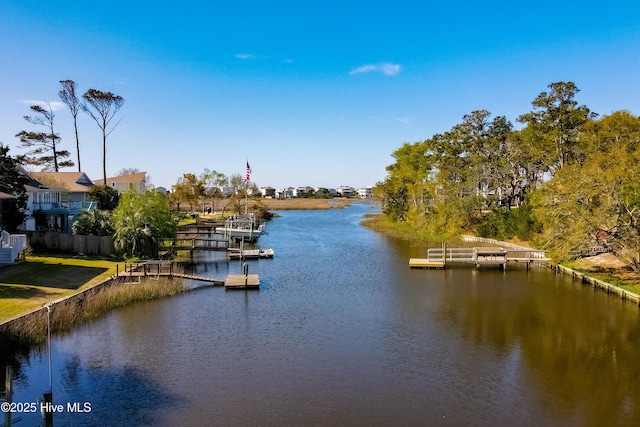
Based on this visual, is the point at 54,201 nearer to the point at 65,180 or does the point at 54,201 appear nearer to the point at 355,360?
the point at 65,180

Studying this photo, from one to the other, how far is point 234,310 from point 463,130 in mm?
55360

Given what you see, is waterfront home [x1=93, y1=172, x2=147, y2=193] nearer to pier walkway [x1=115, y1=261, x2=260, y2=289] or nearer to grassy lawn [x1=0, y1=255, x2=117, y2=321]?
grassy lawn [x1=0, y1=255, x2=117, y2=321]

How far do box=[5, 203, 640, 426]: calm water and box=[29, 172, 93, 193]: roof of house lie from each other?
27.9m

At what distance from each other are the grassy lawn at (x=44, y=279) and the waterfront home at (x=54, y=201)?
359 inches

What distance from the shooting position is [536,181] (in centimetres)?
6469

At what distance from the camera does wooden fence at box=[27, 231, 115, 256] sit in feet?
121

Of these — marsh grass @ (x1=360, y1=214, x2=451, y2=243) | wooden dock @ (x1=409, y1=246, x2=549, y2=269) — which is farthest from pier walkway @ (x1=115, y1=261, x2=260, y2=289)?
marsh grass @ (x1=360, y1=214, x2=451, y2=243)

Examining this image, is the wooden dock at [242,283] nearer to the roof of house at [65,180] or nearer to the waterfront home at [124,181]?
the roof of house at [65,180]

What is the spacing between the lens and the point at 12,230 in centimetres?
3594

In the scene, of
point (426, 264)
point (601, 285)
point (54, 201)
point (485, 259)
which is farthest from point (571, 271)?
point (54, 201)

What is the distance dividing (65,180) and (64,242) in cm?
2037

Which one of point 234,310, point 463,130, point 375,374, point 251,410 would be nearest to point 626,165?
point 375,374

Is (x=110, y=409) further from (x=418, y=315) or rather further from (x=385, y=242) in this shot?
(x=385, y=242)

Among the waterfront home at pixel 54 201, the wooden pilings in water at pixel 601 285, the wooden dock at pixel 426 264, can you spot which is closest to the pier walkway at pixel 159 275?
the waterfront home at pixel 54 201
